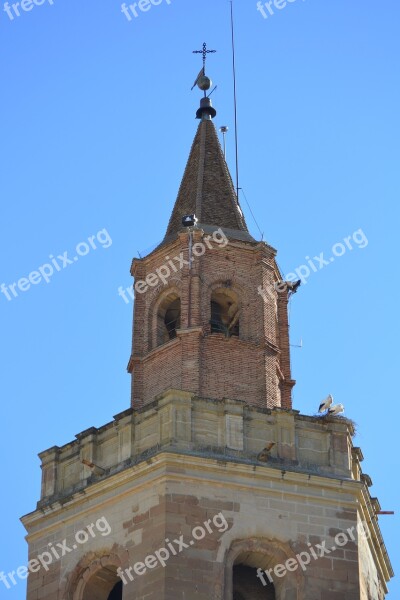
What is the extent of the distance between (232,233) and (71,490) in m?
7.49

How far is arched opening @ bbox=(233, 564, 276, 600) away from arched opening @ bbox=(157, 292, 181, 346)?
6180 mm

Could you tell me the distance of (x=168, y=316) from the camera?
42.3 m

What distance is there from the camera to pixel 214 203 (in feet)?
145

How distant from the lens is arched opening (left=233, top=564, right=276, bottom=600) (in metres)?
37.4

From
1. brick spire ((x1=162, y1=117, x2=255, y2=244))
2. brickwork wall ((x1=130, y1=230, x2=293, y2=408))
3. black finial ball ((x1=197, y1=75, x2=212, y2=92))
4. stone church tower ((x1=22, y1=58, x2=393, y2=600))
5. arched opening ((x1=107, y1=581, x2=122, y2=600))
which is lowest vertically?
arched opening ((x1=107, y1=581, x2=122, y2=600))

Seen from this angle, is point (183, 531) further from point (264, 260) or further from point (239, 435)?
point (264, 260)

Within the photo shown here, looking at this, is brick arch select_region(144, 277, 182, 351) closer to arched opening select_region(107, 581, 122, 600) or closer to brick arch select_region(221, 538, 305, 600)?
arched opening select_region(107, 581, 122, 600)

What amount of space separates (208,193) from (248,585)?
10549 millimetres

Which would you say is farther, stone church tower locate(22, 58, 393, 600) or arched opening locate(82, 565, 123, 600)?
arched opening locate(82, 565, 123, 600)

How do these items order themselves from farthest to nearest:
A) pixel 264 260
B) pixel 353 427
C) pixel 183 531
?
pixel 264 260
pixel 353 427
pixel 183 531

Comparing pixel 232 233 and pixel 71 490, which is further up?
pixel 232 233

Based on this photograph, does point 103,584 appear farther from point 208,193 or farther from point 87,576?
point 208,193

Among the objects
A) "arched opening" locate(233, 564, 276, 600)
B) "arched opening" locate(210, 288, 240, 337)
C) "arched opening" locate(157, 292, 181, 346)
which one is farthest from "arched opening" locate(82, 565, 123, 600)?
"arched opening" locate(210, 288, 240, 337)

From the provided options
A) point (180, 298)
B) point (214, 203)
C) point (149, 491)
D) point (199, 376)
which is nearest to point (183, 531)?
point (149, 491)
